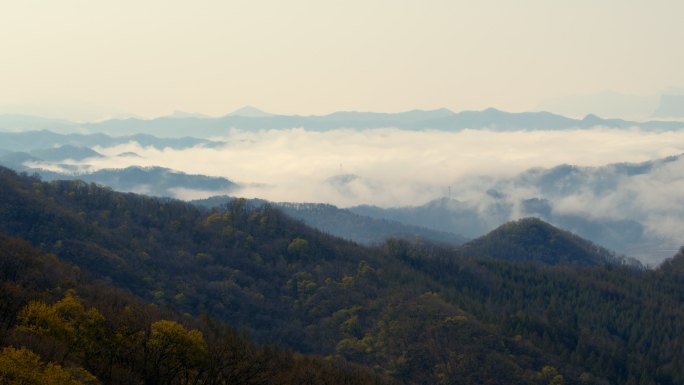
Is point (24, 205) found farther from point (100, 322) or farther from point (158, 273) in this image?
point (100, 322)

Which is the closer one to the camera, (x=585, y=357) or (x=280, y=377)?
(x=280, y=377)

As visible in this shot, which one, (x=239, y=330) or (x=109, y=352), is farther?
(x=239, y=330)

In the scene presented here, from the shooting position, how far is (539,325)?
18725cm

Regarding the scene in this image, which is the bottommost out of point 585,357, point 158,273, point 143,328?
point 585,357

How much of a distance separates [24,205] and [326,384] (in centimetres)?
11718

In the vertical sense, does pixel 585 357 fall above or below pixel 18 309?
below

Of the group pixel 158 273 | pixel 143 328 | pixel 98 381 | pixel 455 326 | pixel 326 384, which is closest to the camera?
pixel 98 381

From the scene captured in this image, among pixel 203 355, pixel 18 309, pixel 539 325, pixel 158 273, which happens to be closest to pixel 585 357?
pixel 539 325

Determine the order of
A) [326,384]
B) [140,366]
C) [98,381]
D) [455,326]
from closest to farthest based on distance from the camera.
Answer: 1. [98,381]
2. [140,366]
3. [326,384]
4. [455,326]

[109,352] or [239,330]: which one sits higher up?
[109,352]

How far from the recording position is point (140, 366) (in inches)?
3184

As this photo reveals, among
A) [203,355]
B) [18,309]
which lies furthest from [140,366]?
[18,309]

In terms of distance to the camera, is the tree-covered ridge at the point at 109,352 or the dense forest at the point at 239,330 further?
the dense forest at the point at 239,330

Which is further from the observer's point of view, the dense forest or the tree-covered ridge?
the dense forest
